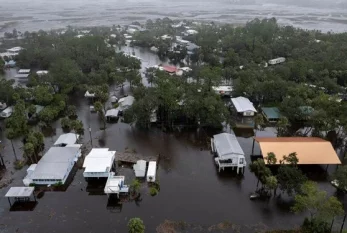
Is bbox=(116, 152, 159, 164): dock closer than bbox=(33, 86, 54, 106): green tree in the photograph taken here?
Yes

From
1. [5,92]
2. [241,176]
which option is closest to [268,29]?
[241,176]

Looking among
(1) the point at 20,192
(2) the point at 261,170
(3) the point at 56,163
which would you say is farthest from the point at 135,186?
(2) the point at 261,170

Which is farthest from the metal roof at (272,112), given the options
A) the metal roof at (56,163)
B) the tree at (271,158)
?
the metal roof at (56,163)

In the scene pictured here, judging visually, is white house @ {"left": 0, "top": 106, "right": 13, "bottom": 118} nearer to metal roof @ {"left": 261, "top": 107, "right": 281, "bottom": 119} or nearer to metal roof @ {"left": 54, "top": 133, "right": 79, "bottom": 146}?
metal roof @ {"left": 54, "top": 133, "right": 79, "bottom": 146}

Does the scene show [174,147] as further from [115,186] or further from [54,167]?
[54,167]

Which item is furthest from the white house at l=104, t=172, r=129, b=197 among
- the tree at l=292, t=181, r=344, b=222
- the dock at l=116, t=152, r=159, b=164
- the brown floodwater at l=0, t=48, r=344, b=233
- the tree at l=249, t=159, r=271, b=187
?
the tree at l=292, t=181, r=344, b=222

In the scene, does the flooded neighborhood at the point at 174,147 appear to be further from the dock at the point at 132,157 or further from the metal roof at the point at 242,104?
the metal roof at the point at 242,104
